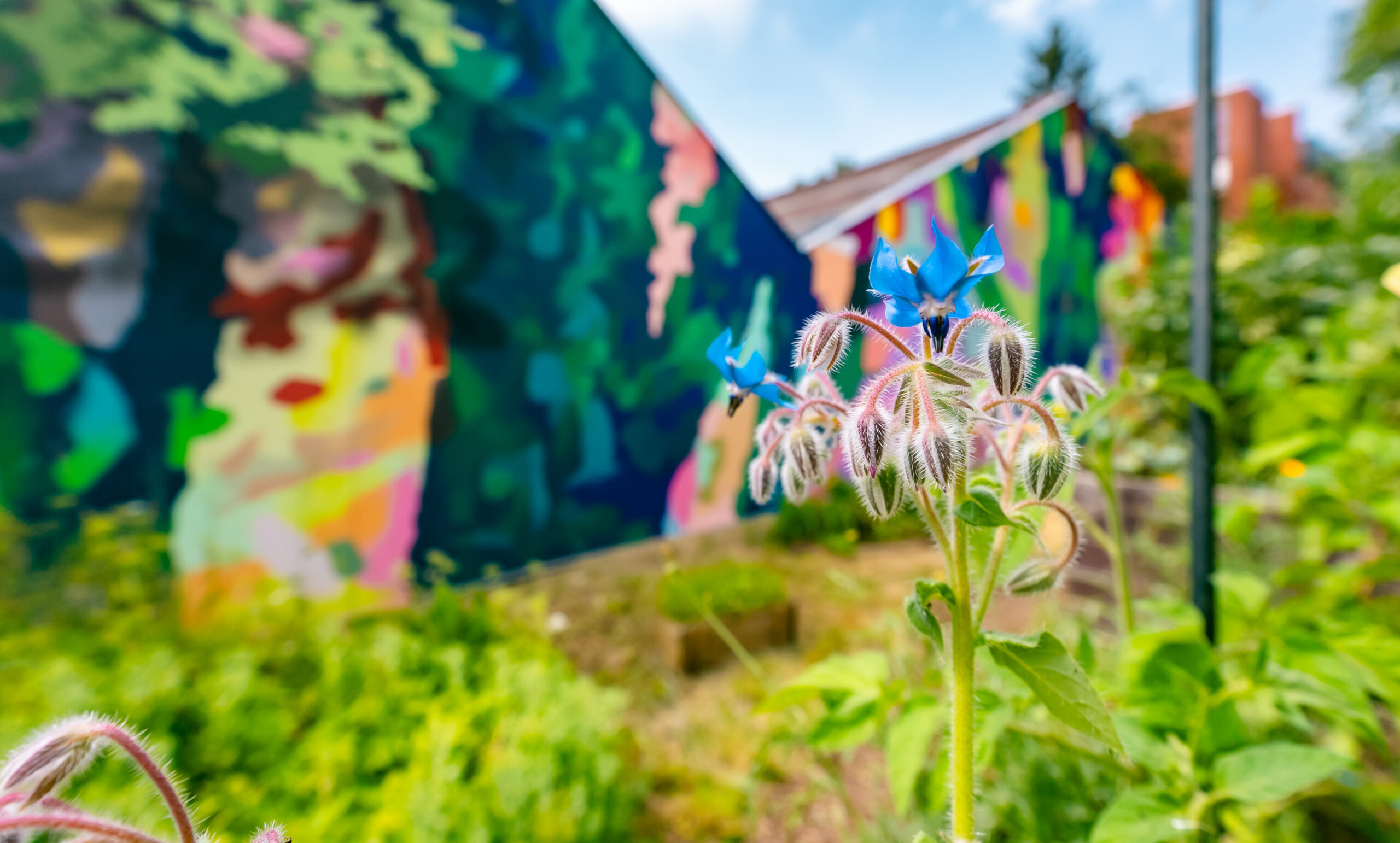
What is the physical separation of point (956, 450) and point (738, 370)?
11.1 inches

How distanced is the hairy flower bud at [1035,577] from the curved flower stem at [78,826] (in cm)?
75

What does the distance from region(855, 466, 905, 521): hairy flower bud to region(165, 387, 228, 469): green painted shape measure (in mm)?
2641

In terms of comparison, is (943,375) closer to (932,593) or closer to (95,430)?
(932,593)

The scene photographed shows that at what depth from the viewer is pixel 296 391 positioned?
245 cm

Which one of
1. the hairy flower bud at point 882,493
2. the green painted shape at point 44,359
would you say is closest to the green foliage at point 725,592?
the hairy flower bud at point 882,493

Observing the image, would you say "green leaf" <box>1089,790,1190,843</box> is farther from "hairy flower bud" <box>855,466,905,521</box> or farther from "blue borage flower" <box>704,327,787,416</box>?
"blue borage flower" <box>704,327,787,416</box>

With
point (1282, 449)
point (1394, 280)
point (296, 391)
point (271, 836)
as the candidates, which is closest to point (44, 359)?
point (296, 391)

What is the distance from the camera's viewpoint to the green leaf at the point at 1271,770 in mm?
726

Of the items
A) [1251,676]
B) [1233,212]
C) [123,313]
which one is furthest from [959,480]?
[1233,212]

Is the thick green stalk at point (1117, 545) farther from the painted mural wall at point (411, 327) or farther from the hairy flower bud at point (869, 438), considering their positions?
the painted mural wall at point (411, 327)

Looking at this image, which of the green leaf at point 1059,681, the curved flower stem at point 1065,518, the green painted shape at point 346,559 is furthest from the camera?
the green painted shape at point 346,559

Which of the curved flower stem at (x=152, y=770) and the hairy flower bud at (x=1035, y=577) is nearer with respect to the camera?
the curved flower stem at (x=152, y=770)

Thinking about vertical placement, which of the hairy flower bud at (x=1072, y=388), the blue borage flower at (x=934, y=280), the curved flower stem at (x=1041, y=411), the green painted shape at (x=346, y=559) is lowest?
the green painted shape at (x=346, y=559)

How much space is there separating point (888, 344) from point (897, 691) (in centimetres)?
53
